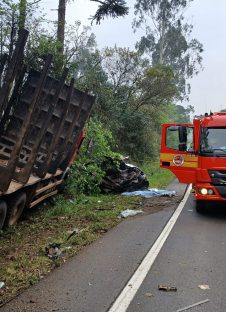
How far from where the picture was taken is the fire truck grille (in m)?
10.3

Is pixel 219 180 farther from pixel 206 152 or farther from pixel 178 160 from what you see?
pixel 178 160

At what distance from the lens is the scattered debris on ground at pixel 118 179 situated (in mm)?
14125

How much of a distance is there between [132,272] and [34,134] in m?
6.59

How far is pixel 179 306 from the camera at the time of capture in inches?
192

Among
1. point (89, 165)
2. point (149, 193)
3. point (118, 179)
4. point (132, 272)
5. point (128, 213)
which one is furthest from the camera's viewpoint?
point (118, 179)

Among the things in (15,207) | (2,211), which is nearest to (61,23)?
(15,207)

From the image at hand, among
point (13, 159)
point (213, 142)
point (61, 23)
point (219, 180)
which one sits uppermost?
point (61, 23)

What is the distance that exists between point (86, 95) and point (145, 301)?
781 cm

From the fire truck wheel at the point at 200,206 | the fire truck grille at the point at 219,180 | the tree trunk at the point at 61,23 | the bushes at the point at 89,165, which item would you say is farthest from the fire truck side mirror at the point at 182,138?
the tree trunk at the point at 61,23

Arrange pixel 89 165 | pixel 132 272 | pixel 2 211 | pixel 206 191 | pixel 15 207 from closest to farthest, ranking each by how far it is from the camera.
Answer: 1. pixel 132 272
2. pixel 2 211
3. pixel 15 207
4. pixel 206 191
5. pixel 89 165

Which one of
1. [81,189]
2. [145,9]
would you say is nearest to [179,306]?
[81,189]

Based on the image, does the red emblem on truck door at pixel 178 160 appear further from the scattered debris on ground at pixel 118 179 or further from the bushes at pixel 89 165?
the scattered debris on ground at pixel 118 179

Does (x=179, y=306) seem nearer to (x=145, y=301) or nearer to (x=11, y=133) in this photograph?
(x=145, y=301)

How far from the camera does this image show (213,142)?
1052 centimetres
